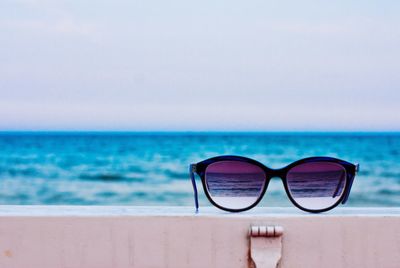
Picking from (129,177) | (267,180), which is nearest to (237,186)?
(267,180)

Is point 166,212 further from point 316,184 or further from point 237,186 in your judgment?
point 316,184

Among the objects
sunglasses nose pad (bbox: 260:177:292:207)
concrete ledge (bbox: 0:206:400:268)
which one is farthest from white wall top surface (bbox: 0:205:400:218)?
sunglasses nose pad (bbox: 260:177:292:207)

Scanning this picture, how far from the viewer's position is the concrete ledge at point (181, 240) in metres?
1.27

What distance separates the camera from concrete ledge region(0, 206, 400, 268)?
4.16 ft

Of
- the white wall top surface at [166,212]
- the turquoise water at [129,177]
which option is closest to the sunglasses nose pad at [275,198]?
the turquoise water at [129,177]

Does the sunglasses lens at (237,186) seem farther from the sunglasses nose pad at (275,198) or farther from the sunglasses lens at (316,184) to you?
the sunglasses nose pad at (275,198)

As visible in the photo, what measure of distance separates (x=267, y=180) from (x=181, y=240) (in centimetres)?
21

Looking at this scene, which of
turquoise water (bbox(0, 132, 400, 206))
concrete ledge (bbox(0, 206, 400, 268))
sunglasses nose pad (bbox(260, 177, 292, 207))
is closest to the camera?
concrete ledge (bbox(0, 206, 400, 268))

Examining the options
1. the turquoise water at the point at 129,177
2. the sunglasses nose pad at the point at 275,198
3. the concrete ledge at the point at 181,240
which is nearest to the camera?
the concrete ledge at the point at 181,240

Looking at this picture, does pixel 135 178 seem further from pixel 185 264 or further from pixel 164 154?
pixel 185 264

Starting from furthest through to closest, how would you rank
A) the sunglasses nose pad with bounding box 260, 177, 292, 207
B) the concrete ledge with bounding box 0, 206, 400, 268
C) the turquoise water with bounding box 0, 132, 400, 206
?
the turquoise water with bounding box 0, 132, 400, 206, the sunglasses nose pad with bounding box 260, 177, 292, 207, the concrete ledge with bounding box 0, 206, 400, 268

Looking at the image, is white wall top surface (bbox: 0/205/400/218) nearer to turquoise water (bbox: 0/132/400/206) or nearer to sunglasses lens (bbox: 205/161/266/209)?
sunglasses lens (bbox: 205/161/266/209)

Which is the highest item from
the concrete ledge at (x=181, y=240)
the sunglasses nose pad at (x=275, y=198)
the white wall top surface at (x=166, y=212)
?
the white wall top surface at (x=166, y=212)

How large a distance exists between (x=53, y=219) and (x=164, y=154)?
27.0 m
